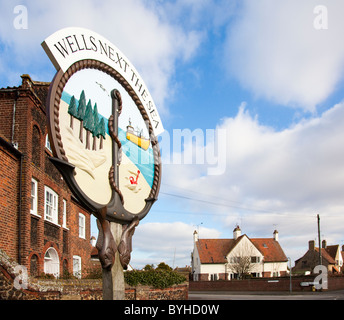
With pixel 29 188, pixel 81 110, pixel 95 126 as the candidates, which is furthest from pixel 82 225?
pixel 81 110

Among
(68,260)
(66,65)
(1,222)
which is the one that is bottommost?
(68,260)

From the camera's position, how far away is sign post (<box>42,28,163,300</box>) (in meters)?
4.80

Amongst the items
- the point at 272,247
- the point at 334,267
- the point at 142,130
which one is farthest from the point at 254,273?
the point at 142,130

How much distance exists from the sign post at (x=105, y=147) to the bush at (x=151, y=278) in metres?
9.77

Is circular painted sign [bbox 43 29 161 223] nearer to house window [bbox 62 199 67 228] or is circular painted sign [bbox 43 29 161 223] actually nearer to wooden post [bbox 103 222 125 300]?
wooden post [bbox 103 222 125 300]

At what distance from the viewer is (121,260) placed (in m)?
5.46

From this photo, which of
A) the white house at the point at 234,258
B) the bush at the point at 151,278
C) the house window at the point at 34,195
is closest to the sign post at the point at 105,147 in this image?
the bush at the point at 151,278

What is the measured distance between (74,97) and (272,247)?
6643 centimetres

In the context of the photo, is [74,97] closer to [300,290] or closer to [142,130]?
[142,130]

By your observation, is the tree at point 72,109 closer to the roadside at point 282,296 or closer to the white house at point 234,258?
the roadside at point 282,296

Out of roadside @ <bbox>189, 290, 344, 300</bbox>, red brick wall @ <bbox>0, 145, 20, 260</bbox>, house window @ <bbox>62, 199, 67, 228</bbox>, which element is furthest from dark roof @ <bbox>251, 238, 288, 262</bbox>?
red brick wall @ <bbox>0, 145, 20, 260</bbox>

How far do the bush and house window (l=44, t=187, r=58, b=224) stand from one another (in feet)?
18.2
